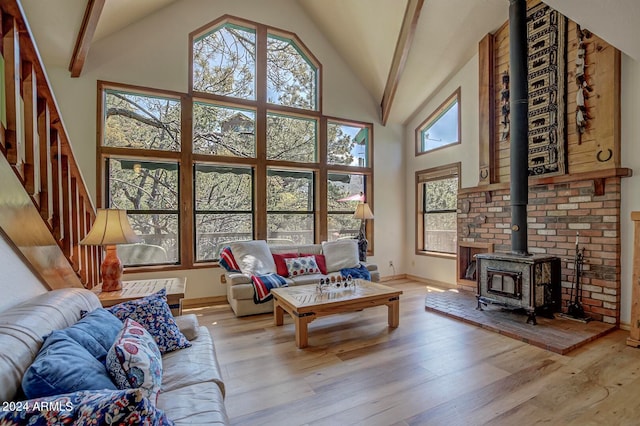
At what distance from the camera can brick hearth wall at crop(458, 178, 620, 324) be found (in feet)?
11.0

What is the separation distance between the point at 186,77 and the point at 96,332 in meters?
4.02

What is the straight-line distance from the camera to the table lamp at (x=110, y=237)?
2518 mm

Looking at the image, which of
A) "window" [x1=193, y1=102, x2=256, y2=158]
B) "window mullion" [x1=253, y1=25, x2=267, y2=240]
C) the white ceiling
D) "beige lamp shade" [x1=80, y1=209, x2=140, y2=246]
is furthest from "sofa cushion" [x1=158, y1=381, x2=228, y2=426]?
"window" [x1=193, y1=102, x2=256, y2=158]

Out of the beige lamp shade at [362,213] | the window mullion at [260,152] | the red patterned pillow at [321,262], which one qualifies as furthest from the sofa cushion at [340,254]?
the window mullion at [260,152]

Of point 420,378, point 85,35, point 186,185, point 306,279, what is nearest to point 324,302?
point 420,378

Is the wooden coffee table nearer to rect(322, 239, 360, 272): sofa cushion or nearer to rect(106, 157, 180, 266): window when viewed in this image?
rect(322, 239, 360, 272): sofa cushion

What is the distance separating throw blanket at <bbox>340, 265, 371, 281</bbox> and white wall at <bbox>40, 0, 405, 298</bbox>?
1370mm

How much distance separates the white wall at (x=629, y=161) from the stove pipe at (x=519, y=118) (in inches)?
35.0

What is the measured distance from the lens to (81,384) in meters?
1.05

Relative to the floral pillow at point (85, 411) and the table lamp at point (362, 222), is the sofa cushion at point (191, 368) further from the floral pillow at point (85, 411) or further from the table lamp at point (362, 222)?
the table lamp at point (362, 222)

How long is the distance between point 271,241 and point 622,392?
423 cm

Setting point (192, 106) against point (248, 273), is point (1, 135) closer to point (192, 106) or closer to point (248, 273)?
point (248, 273)

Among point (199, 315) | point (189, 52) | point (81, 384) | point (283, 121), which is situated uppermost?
point (189, 52)

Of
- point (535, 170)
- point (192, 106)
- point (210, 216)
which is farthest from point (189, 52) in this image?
point (535, 170)
